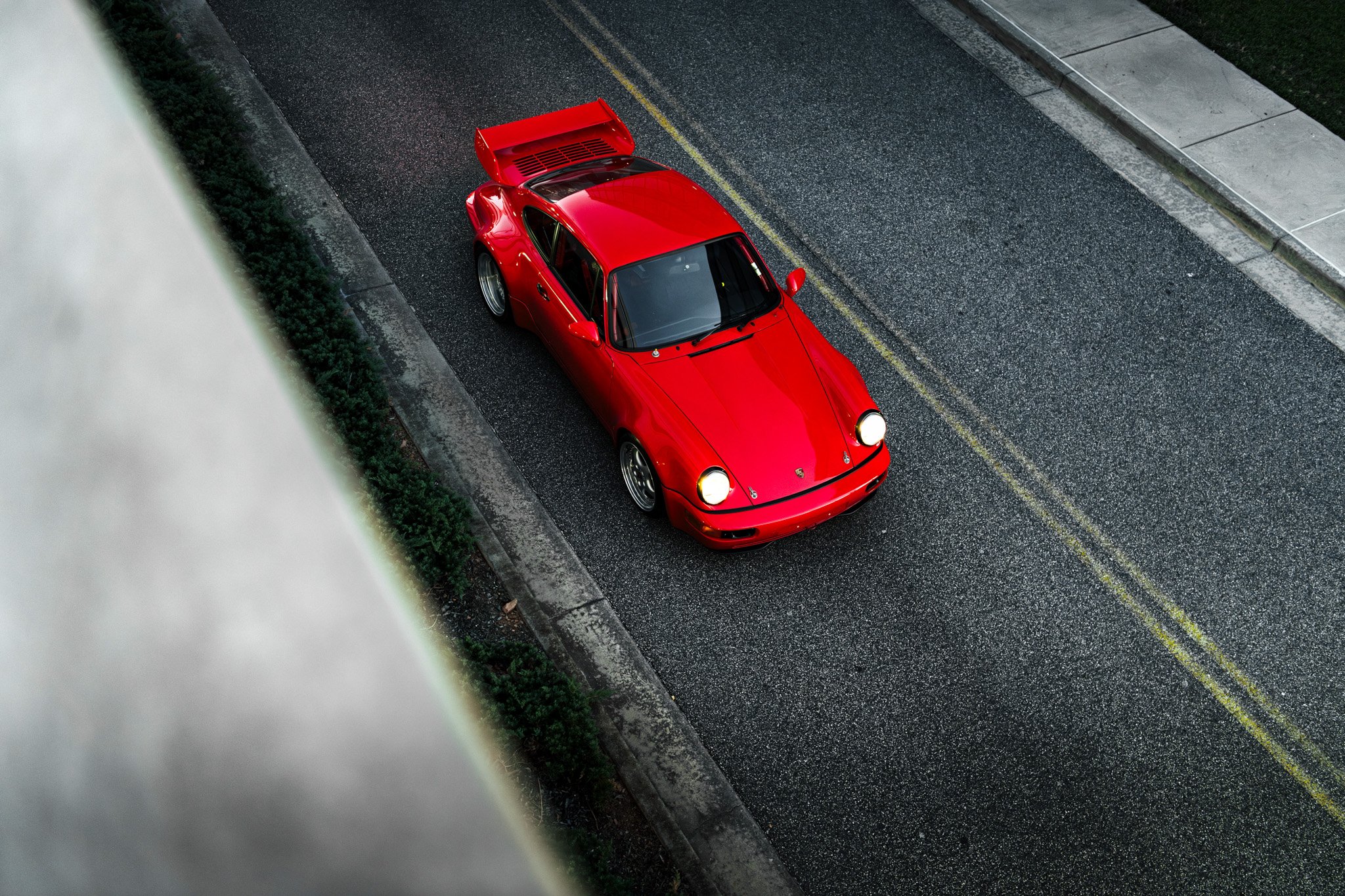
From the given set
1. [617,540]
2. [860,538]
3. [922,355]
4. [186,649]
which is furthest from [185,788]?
[922,355]

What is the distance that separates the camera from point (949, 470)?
670cm

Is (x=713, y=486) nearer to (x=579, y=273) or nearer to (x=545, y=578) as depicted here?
(x=545, y=578)

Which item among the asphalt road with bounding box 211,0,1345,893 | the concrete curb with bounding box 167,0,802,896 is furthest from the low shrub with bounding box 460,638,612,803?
the asphalt road with bounding box 211,0,1345,893

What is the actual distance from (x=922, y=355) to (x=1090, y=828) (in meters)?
Answer: 3.51

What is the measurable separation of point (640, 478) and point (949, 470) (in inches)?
85.6

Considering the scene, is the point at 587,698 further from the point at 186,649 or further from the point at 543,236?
the point at 543,236

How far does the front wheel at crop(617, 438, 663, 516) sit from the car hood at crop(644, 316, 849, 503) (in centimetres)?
42

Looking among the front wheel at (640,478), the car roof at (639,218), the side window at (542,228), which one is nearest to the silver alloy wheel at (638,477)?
the front wheel at (640,478)

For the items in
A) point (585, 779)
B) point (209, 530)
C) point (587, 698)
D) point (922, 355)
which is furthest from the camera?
point (922, 355)

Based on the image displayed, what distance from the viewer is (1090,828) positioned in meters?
5.21

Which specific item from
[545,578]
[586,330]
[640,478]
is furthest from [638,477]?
[586,330]

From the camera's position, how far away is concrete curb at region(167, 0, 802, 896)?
16.6ft

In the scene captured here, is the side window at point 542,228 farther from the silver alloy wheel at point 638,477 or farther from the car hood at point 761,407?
the silver alloy wheel at point 638,477

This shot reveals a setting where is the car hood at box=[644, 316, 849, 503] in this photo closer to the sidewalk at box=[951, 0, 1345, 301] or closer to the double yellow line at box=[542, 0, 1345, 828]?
the double yellow line at box=[542, 0, 1345, 828]
